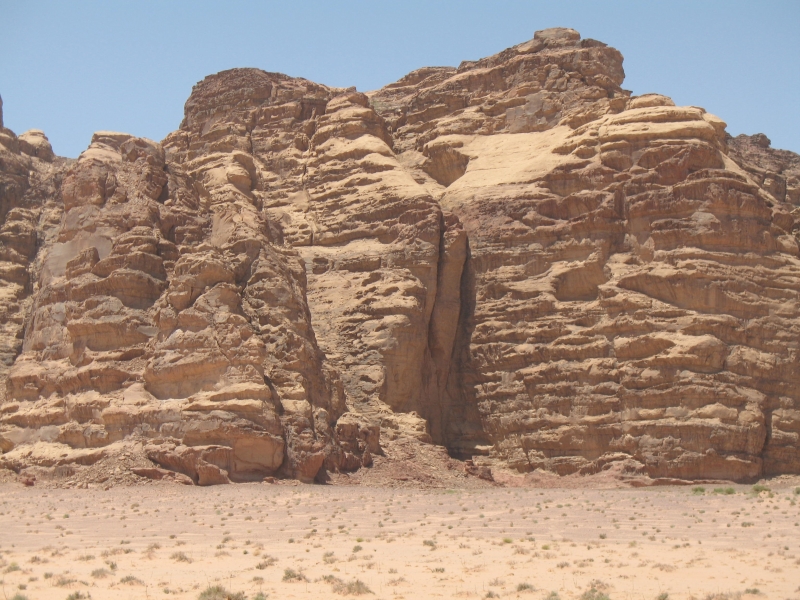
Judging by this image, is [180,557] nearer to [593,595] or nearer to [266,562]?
[266,562]

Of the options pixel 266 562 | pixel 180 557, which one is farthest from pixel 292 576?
pixel 180 557

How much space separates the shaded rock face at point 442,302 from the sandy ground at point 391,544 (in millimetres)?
4980

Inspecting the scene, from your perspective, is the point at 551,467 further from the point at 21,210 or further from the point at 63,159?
the point at 63,159

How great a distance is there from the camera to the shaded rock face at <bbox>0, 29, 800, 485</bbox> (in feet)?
112

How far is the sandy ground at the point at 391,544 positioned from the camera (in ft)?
54.2

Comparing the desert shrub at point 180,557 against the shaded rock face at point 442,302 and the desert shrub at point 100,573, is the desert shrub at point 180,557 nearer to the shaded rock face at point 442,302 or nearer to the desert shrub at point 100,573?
the desert shrub at point 100,573

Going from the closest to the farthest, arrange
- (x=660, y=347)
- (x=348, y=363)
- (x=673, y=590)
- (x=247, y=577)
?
1. (x=673, y=590)
2. (x=247, y=577)
3. (x=660, y=347)
4. (x=348, y=363)

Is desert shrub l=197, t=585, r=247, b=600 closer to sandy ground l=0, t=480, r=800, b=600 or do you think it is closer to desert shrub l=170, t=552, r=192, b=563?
sandy ground l=0, t=480, r=800, b=600

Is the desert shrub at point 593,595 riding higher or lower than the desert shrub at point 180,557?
higher

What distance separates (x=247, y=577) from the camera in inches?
679

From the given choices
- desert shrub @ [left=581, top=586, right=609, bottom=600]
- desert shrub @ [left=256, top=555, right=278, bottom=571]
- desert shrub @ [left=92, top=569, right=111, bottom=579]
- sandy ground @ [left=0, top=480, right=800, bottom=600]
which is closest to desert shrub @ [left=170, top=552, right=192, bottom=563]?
sandy ground @ [left=0, top=480, right=800, bottom=600]

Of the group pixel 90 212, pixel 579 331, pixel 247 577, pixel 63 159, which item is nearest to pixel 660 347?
pixel 579 331

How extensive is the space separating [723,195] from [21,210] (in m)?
31.4

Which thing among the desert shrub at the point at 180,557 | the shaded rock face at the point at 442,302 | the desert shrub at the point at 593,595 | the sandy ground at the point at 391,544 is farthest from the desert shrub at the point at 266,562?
the shaded rock face at the point at 442,302
